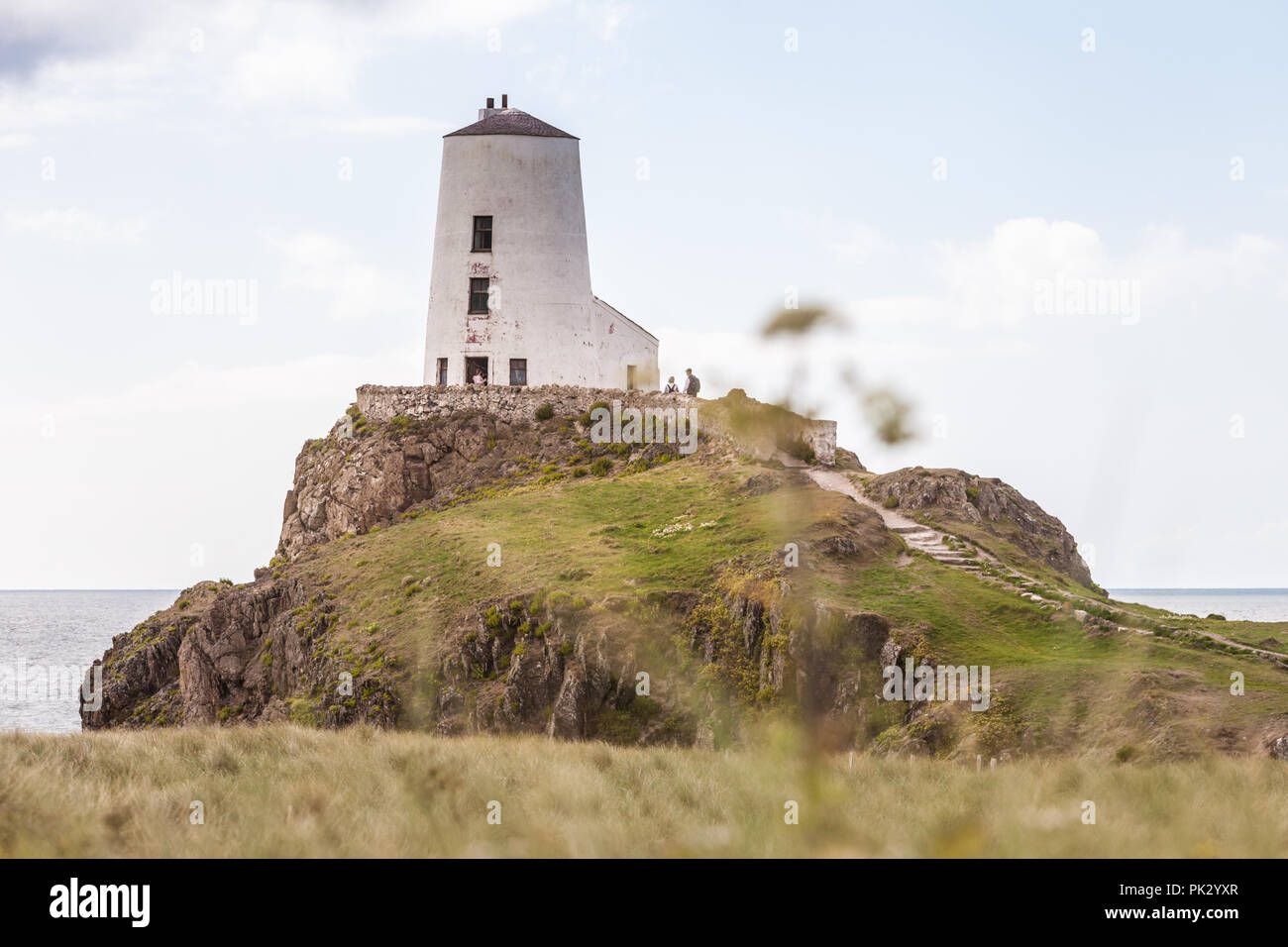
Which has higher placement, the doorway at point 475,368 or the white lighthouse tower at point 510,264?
the white lighthouse tower at point 510,264

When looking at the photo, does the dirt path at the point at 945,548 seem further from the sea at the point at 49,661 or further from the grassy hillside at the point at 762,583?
the sea at the point at 49,661

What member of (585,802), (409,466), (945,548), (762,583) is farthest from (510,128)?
(585,802)

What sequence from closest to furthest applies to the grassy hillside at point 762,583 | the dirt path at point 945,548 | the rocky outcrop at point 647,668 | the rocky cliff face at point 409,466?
the grassy hillside at point 762,583
the rocky outcrop at point 647,668
the dirt path at point 945,548
the rocky cliff face at point 409,466

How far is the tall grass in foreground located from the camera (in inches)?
394

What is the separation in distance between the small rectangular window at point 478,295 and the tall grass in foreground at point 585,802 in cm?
3451

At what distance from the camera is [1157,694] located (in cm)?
2064

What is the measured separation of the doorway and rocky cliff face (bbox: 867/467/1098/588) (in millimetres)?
19052

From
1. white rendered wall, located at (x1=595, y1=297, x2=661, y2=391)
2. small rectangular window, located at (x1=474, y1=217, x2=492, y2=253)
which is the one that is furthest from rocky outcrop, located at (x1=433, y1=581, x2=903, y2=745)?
small rectangular window, located at (x1=474, y1=217, x2=492, y2=253)

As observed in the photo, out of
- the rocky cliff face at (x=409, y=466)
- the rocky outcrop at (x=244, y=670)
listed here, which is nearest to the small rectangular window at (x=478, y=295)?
the rocky cliff face at (x=409, y=466)

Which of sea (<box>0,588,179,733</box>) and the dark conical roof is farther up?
the dark conical roof

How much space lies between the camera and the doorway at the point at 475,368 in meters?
49.5

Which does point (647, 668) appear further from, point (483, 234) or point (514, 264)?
point (483, 234)

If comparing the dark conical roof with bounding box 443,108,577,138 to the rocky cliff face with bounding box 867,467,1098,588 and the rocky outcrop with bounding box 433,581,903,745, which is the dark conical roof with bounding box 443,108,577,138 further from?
the rocky outcrop with bounding box 433,581,903,745

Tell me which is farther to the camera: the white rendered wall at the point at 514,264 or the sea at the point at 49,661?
the sea at the point at 49,661
